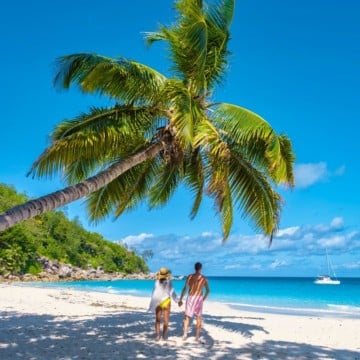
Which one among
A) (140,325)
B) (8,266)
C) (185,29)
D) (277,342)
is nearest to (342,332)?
(277,342)

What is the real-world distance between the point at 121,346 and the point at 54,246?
73.8 m

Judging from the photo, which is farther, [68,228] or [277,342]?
[68,228]

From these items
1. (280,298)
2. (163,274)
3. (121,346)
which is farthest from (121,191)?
(280,298)

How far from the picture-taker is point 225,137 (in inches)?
450

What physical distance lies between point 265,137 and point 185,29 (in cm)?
282

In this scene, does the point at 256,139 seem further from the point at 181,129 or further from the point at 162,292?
the point at 162,292

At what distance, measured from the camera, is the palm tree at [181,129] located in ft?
32.4

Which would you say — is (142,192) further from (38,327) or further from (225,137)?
(38,327)

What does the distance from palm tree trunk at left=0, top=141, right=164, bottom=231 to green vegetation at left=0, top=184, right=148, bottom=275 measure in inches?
1946

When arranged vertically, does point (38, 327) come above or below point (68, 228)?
below

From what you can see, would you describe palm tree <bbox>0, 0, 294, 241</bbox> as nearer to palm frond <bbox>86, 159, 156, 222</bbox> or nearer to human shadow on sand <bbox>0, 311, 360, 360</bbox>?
palm frond <bbox>86, 159, 156, 222</bbox>

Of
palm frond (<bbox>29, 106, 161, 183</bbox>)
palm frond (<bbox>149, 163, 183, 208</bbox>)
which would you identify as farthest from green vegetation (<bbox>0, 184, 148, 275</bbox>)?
palm frond (<bbox>29, 106, 161, 183</bbox>)

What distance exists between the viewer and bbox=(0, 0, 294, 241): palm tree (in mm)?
9875

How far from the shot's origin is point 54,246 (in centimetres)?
8044
